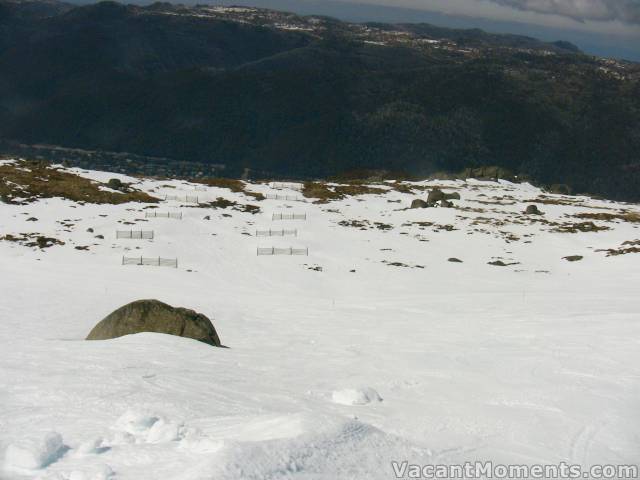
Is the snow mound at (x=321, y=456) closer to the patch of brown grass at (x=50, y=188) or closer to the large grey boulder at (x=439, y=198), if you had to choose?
the patch of brown grass at (x=50, y=188)

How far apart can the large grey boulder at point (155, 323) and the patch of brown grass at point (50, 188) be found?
91.1 ft

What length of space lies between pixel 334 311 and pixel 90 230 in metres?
19.8

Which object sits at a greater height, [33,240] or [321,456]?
[321,456]

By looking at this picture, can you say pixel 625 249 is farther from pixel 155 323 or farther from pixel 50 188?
pixel 50 188

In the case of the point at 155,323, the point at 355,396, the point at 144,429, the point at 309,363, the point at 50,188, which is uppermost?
the point at 144,429

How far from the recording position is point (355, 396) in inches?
372

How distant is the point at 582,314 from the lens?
20.1 metres

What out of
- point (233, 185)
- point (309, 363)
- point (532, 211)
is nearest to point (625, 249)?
point (532, 211)

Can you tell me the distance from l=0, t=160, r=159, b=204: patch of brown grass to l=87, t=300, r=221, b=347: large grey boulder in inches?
1093

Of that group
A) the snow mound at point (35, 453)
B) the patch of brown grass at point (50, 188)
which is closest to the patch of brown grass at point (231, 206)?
the patch of brown grass at point (50, 188)

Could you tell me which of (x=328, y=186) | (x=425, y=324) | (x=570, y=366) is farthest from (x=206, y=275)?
(x=328, y=186)

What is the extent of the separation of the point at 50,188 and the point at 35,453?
1571 inches

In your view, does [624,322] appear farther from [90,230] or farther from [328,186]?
[328,186]

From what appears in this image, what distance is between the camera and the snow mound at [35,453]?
6.21 meters
